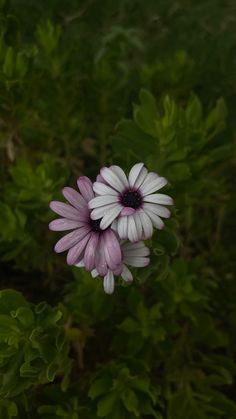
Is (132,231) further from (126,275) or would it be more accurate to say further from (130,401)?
(130,401)

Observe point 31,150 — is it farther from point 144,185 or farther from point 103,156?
point 144,185

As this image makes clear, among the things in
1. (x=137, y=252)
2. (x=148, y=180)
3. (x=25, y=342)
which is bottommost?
(x=25, y=342)

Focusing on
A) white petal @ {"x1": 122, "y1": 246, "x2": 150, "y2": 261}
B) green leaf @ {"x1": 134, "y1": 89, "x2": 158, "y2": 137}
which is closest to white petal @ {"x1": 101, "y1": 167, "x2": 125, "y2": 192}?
white petal @ {"x1": 122, "y1": 246, "x2": 150, "y2": 261}

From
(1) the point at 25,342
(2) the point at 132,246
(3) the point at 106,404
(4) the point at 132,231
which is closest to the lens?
(4) the point at 132,231

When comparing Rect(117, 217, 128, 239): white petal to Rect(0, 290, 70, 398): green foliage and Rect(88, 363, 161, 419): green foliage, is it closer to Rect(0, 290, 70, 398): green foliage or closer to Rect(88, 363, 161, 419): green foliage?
Rect(0, 290, 70, 398): green foliage

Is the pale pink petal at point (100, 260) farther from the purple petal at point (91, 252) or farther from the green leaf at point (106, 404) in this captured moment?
the green leaf at point (106, 404)

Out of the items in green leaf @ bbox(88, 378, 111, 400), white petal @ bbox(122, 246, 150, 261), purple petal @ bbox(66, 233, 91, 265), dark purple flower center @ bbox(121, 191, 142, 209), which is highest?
dark purple flower center @ bbox(121, 191, 142, 209)

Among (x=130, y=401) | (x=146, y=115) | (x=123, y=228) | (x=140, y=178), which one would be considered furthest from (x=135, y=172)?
(x=130, y=401)

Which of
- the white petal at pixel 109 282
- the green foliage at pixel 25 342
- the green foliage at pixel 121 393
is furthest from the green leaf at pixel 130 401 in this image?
the white petal at pixel 109 282
